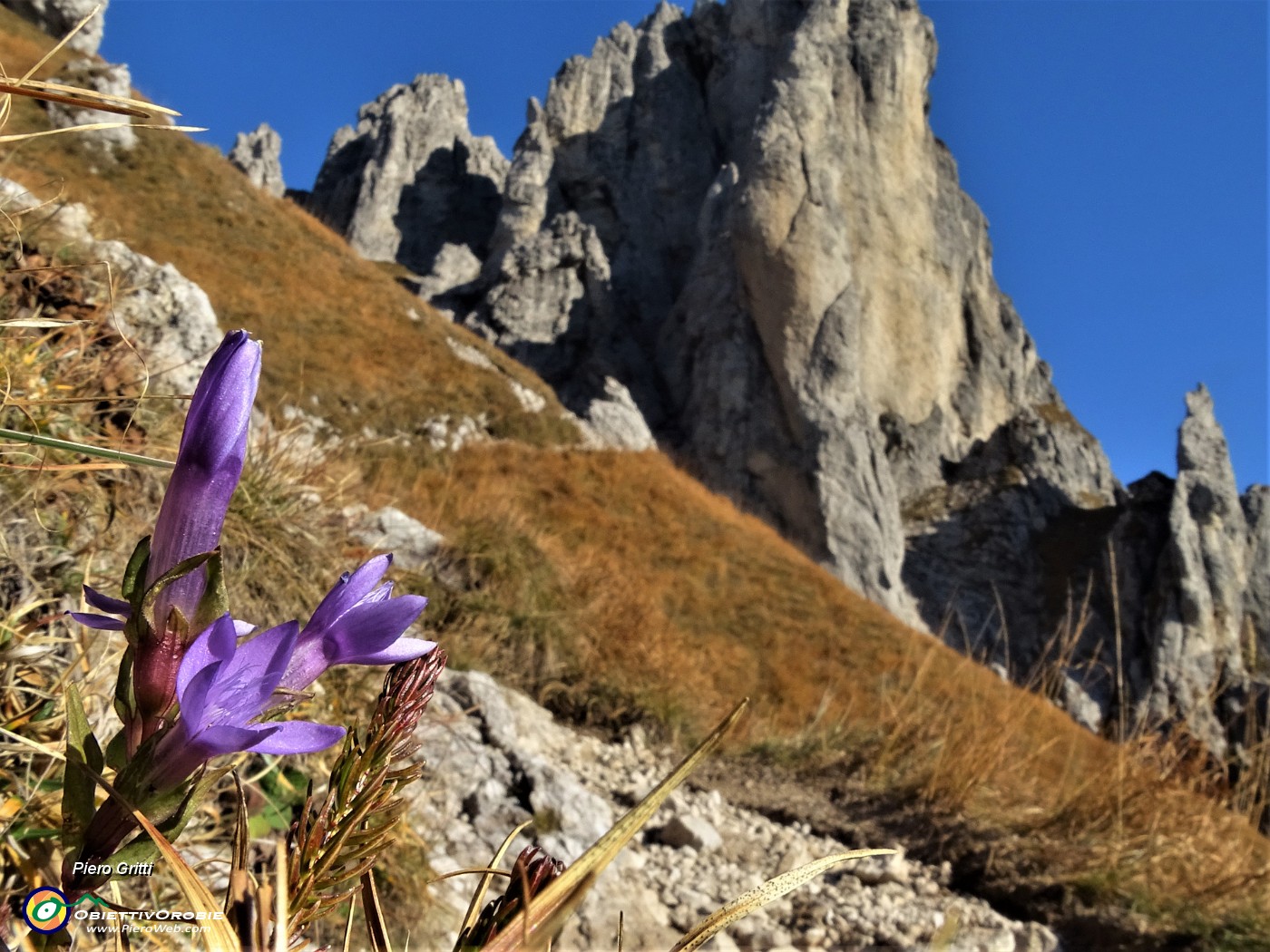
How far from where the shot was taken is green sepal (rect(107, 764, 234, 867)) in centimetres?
50

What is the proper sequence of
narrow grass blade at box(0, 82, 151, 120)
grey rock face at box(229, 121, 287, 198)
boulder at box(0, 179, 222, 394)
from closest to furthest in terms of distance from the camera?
narrow grass blade at box(0, 82, 151, 120) → boulder at box(0, 179, 222, 394) → grey rock face at box(229, 121, 287, 198)

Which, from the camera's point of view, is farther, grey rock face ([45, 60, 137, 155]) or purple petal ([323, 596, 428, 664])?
grey rock face ([45, 60, 137, 155])

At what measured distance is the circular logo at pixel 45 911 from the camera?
56 cm

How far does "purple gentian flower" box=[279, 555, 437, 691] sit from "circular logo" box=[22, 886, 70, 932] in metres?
0.21

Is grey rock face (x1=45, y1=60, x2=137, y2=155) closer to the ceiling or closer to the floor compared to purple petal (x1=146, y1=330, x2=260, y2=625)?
closer to the ceiling

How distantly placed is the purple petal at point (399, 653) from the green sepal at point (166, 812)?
0.34ft

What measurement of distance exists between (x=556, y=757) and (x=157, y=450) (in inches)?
110

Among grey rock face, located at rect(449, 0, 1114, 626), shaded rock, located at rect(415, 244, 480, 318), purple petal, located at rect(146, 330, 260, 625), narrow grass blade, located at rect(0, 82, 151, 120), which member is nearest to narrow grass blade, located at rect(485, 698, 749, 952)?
purple petal, located at rect(146, 330, 260, 625)

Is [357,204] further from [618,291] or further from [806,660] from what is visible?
[806,660]

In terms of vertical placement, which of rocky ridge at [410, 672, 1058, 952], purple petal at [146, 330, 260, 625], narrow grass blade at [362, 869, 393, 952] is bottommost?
rocky ridge at [410, 672, 1058, 952]

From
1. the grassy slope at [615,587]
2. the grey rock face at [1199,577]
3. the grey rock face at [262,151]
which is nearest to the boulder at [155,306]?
the grassy slope at [615,587]

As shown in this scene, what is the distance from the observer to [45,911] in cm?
58

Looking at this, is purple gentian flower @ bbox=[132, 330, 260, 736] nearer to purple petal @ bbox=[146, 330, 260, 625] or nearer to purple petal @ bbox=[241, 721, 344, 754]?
purple petal @ bbox=[146, 330, 260, 625]

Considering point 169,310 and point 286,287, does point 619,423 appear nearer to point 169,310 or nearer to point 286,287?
point 286,287
